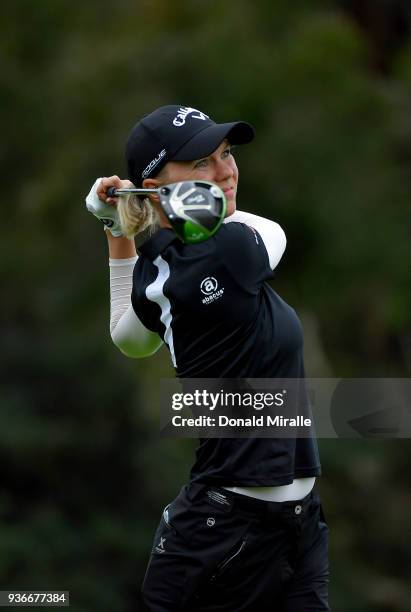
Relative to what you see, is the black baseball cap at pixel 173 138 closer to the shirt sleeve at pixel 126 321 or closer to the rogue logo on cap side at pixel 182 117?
the rogue logo on cap side at pixel 182 117

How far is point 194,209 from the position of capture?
4.12m

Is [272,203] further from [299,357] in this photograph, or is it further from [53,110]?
[299,357]

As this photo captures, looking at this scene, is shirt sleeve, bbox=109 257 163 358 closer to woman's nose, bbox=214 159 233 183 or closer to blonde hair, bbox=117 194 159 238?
blonde hair, bbox=117 194 159 238

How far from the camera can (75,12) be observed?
2033cm

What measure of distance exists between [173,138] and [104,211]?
41cm

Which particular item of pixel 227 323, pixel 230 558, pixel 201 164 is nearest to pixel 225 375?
pixel 227 323

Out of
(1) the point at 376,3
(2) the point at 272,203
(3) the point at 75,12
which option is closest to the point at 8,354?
(2) the point at 272,203

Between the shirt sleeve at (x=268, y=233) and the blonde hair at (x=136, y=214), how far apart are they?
0.83ft

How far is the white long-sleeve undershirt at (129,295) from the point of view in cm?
469

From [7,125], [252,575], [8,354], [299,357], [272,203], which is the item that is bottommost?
[252,575]

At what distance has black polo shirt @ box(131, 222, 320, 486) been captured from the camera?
14.6 feet

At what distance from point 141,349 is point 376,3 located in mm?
16461

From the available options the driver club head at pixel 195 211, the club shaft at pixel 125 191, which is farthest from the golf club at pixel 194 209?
the club shaft at pixel 125 191

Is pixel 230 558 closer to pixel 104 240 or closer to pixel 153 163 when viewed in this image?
pixel 153 163
